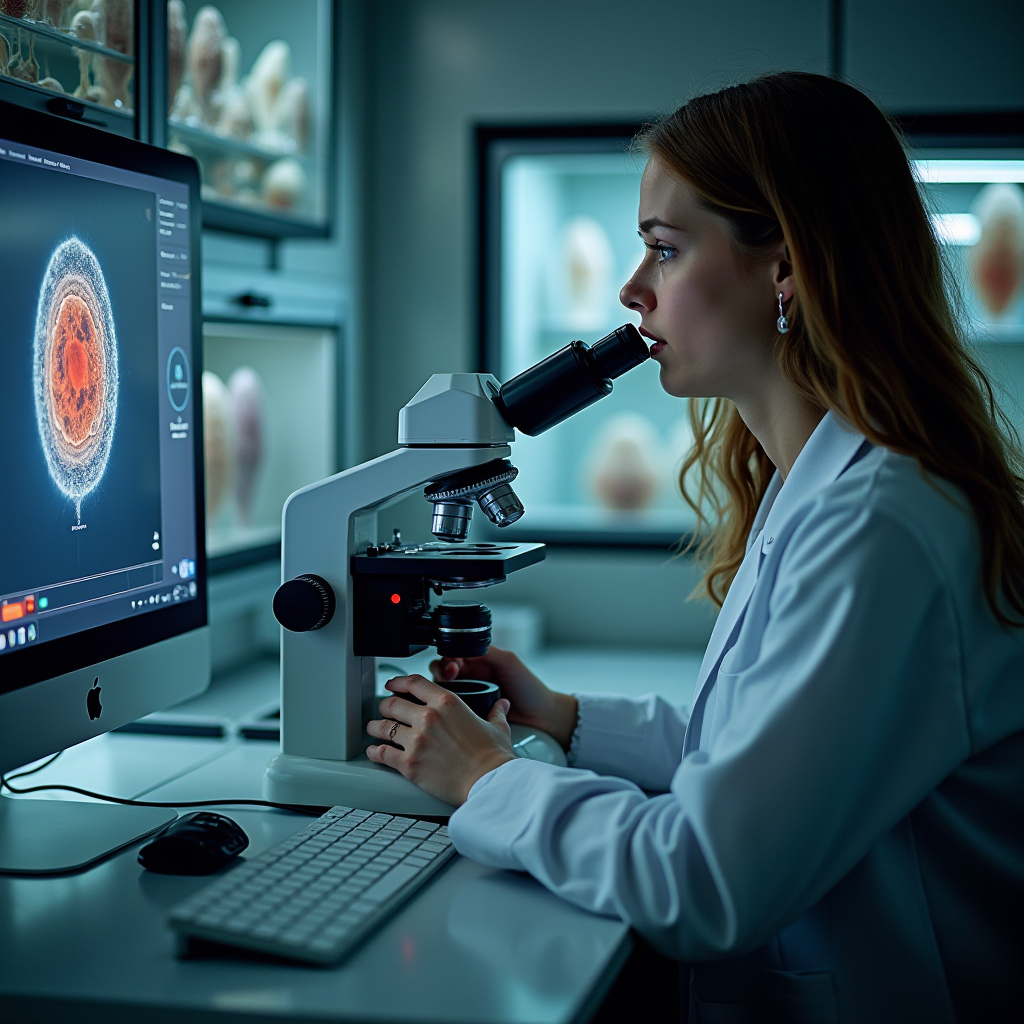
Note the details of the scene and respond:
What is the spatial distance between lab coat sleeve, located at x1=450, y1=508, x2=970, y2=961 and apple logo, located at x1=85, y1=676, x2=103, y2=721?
405 millimetres

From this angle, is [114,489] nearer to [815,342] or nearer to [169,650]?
[169,650]

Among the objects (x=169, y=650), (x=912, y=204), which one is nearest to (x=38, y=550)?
(x=169, y=650)

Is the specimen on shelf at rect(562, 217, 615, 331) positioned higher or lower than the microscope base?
higher

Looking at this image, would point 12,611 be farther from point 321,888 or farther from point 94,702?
point 321,888

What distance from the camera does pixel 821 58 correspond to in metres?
2.23

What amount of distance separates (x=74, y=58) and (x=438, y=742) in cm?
88

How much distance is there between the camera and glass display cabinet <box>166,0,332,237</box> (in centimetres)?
167

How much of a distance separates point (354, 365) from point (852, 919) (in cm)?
175

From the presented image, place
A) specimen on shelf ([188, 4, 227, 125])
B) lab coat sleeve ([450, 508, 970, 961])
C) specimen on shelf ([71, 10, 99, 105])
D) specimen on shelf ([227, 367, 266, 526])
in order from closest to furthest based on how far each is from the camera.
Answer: lab coat sleeve ([450, 508, 970, 961]) < specimen on shelf ([71, 10, 99, 105]) < specimen on shelf ([188, 4, 227, 125]) < specimen on shelf ([227, 367, 266, 526])

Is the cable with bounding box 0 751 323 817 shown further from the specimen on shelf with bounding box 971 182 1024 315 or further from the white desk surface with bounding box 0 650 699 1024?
the specimen on shelf with bounding box 971 182 1024 315

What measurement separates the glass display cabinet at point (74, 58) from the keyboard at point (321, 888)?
826 millimetres

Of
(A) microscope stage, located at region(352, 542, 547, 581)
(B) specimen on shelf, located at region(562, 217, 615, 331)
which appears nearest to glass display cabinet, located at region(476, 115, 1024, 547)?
(B) specimen on shelf, located at region(562, 217, 615, 331)

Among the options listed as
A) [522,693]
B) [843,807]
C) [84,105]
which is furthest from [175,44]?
[843,807]

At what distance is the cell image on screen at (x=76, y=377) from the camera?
0.93m
